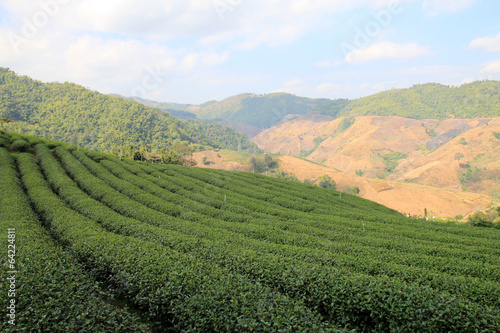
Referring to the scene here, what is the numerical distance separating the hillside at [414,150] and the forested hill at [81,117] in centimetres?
6921

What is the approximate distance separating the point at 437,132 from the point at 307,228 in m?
145

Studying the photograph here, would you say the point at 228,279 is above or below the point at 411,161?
below

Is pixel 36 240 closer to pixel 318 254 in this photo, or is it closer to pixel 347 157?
pixel 318 254

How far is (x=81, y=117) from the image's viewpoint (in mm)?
106312

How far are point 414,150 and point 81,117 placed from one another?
13556 cm

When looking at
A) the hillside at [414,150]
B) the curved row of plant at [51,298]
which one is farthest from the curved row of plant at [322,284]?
the hillside at [414,150]

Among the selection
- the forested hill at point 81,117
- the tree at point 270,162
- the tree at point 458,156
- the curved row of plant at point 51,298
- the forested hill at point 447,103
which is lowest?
the curved row of plant at point 51,298

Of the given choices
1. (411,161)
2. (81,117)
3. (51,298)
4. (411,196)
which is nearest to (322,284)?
(51,298)

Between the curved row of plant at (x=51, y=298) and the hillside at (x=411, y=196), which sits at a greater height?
the curved row of plant at (x=51, y=298)

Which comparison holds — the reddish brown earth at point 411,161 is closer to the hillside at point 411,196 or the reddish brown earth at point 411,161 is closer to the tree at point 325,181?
the hillside at point 411,196

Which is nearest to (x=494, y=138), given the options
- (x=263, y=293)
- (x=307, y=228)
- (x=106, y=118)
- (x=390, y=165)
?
(x=390, y=165)

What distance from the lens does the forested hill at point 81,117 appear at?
98.5m

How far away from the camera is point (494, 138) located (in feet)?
318

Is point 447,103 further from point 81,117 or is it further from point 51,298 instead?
point 51,298
